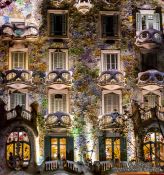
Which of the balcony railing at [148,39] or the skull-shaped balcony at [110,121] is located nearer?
the skull-shaped balcony at [110,121]

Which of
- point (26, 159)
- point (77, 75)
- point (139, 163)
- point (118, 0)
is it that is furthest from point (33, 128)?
point (118, 0)

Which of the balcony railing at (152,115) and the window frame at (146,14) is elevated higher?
the window frame at (146,14)

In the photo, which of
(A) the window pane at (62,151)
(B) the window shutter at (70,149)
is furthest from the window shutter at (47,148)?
(B) the window shutter at (70,149)

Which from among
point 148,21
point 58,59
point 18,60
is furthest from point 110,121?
point 148,21

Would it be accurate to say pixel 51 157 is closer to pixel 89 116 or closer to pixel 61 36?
pixel 89 116

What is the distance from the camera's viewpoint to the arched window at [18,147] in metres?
41.8

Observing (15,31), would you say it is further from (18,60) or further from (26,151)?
(26,151)

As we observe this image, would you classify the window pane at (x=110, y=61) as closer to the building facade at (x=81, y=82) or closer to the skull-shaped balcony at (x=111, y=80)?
the building facade at (x=81, y=82)

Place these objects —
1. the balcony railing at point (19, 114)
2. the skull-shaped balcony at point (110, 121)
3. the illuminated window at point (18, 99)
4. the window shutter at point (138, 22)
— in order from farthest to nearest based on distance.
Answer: the window shutter at point (138, 22), the illuminated window at point (18, 99), the skull-shaped balcony at point (110, 121), the balcony railing at point (19, 114)

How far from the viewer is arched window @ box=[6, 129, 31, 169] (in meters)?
41.8

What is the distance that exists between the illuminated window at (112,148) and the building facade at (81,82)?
8cm

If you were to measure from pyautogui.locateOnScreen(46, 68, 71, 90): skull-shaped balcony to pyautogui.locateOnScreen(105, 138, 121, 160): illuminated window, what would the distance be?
536cm

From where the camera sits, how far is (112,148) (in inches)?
1704

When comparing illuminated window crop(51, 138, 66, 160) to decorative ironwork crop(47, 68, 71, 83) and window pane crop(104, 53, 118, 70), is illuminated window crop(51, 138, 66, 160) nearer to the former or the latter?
decorative ironwork crop(47, 68, 71, 83)
